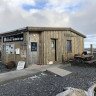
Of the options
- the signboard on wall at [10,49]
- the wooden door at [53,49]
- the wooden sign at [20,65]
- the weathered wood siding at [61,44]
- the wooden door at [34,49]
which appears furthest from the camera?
the signboard on wall at [10,49]

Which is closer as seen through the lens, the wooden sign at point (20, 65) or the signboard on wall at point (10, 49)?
the wooden sign at point (20, 65)

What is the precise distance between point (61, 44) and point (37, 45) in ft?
7.38

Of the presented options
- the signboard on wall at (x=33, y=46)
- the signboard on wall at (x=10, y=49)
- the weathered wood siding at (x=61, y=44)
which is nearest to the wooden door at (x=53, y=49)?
the weathered wood siding at (x=61, y=44)

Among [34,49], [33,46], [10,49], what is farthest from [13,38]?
[34,49]

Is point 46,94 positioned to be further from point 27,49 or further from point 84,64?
point 84,64

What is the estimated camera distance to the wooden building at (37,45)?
27.2ft

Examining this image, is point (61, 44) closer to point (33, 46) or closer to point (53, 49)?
point (53, 49)

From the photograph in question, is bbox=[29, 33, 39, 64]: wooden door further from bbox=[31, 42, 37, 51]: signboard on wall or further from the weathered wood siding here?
the weathered wood siding

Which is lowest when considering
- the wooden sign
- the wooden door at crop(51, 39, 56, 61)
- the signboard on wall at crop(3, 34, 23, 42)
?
the wooden sign

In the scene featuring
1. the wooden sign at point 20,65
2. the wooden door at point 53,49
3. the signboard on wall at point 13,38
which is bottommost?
the wooden sign at point 20,65

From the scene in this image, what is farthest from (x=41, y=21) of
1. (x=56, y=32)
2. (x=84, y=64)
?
(x=84, y=64)

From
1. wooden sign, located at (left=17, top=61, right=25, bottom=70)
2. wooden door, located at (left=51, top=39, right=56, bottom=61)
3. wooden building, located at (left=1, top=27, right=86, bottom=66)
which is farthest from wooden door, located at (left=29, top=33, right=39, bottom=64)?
wooden door, located at (left=51, top=39, right=56, bottom=61)

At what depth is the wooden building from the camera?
830 cm

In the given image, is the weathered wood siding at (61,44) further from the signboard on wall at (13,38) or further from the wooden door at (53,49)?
the signboard on wall at (13,38)
